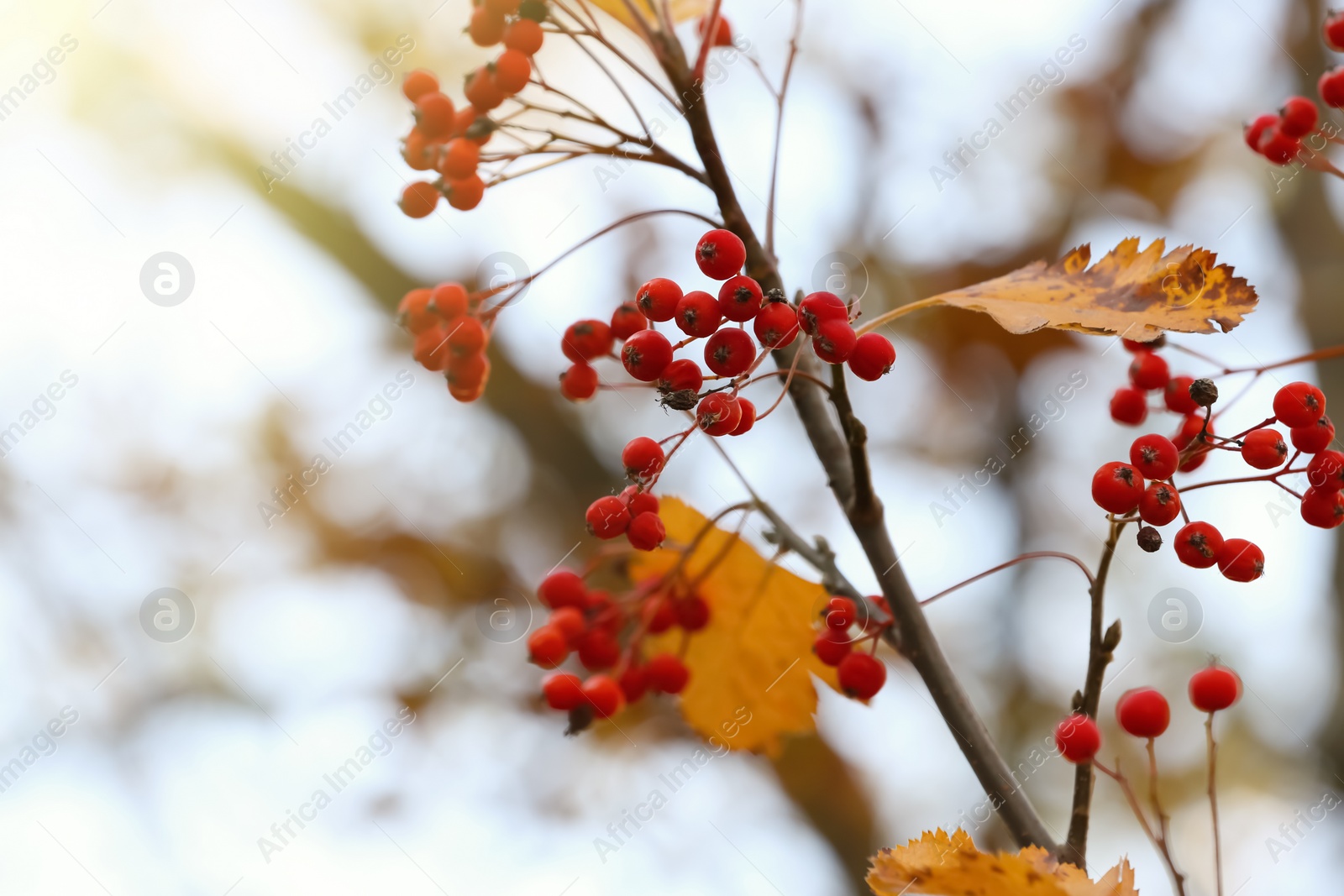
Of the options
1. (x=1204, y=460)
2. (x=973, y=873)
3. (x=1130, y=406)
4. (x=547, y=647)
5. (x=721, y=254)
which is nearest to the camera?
(x=973, y=873)

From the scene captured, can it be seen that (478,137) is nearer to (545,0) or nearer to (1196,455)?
(545,0)

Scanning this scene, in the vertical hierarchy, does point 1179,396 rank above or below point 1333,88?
below

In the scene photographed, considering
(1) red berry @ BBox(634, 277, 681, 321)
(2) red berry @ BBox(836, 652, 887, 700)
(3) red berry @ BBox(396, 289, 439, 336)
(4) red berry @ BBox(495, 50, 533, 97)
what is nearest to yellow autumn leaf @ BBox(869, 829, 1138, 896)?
(2) red berry @ BBox(836, 652, 887, 700)

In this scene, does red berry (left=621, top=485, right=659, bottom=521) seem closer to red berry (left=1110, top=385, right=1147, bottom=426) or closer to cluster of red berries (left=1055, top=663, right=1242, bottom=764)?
cluster of red berries (left=1055, top=663, right=1242, bottom=764)

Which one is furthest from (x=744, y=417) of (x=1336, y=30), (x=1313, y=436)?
(x=1336, y=30)

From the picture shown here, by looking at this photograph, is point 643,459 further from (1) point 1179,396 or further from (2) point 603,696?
(1) point 1179,396

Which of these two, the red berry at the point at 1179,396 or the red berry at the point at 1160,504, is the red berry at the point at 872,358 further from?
the red berry at the point at 1179,396

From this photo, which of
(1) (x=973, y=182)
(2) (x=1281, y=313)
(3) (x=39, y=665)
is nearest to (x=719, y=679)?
(2) (x=1281, y=313)
